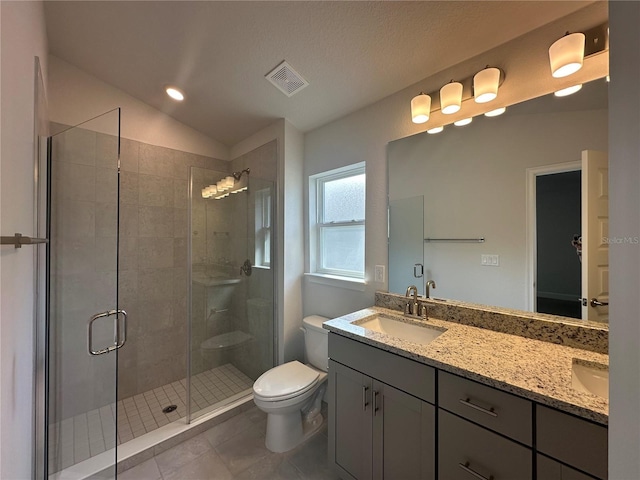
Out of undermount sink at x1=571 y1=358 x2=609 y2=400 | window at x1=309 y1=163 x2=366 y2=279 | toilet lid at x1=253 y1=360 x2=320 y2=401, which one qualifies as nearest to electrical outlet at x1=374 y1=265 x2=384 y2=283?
window at x1=309 y1=163 x2=366 y2=279

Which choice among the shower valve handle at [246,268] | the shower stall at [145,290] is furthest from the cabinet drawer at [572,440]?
the shower valve handle at [246,268]

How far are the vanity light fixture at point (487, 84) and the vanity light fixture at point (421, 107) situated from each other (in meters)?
0.26

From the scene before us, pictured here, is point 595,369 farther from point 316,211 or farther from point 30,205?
point 30,205

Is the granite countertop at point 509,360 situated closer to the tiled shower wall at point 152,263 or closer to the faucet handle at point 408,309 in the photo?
the faucet handle at point 408,309

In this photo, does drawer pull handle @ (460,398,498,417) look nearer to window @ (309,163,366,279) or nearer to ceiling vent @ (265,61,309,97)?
window @ (309,163,366,279)

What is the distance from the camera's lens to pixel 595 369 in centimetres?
98

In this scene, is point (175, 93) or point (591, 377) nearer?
point (591, 377)

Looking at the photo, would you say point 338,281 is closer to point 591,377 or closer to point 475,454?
point 475,454

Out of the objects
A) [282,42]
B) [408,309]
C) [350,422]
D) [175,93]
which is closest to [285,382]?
[350,422]

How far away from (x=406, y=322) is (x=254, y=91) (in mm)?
1949

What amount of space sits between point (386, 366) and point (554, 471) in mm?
598

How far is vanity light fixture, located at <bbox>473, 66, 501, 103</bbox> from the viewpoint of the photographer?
130 cm

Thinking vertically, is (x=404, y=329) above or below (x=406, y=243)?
below

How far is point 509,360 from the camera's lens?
40.2 inches
